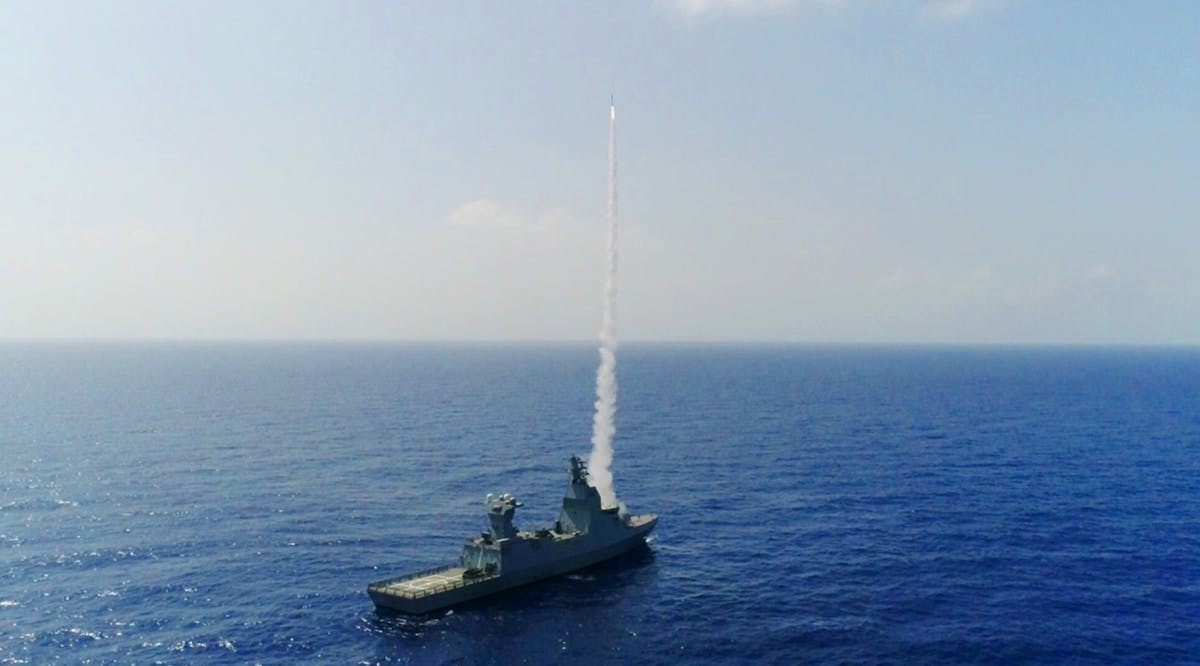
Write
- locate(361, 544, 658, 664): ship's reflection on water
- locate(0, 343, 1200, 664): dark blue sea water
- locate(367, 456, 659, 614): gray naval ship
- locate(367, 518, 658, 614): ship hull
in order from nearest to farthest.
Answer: locate(361, 544, 658, 664): ship's reflection on water < locate(0, 343, 1200, 664): dark blue sea water < locate(367, 518, 658, 614): ship hull < locate(367, 456, 659, 614): gray naval ship

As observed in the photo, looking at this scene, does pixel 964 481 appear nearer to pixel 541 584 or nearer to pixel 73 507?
pixel 541 584

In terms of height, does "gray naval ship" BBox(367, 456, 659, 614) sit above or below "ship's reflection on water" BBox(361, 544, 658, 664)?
above

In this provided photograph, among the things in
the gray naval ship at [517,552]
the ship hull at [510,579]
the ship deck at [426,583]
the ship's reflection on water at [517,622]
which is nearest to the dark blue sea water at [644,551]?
the ship's reflection on water at [517,622]

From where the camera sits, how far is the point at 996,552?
79.8 metres

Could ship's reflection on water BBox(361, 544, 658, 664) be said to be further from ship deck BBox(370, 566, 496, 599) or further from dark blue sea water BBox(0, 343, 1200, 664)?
ship deck BBox(370, 566, 496, 599)

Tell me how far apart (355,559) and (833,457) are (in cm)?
8080

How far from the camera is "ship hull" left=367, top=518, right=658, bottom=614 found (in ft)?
215

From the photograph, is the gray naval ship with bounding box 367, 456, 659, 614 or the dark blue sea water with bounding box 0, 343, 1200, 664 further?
the gray naval ship with bounding box 367, 456, 659, 614

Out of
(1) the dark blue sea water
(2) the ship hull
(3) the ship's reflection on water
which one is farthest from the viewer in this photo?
(2) the ship hull

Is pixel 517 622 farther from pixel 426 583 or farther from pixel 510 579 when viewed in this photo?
pixel 426 583

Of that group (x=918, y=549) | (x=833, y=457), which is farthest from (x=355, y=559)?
(x=833, y=457)

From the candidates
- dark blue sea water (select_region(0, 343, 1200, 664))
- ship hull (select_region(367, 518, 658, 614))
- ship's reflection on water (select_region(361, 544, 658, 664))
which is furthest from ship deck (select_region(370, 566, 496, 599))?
dark blue sea water (select_region(0, 343, 1200, 664))

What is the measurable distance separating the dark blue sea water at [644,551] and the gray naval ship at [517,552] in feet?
6.35

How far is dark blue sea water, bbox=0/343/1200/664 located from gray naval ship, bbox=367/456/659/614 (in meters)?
1.94
